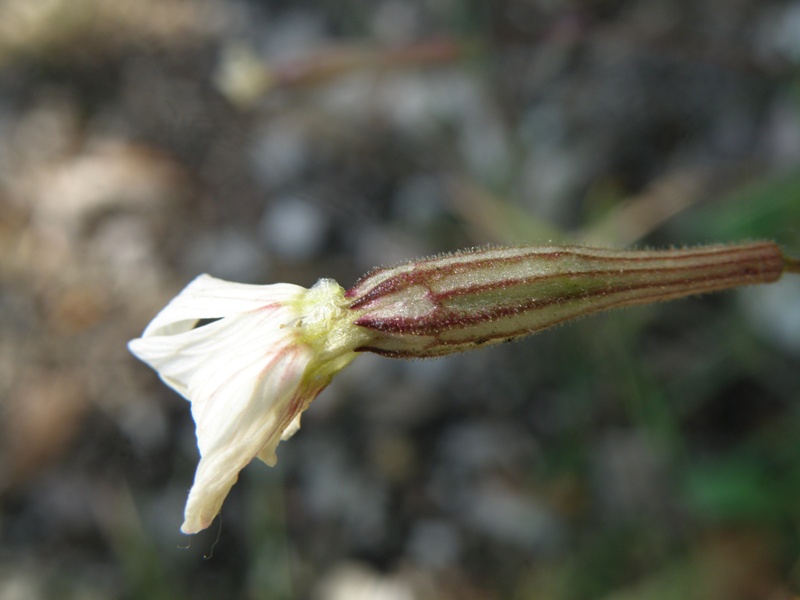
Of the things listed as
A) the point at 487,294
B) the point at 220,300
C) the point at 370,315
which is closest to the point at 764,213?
the point at 487,294

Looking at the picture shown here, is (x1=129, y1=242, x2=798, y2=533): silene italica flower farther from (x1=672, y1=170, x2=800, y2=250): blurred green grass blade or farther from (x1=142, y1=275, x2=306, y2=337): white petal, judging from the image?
(x1=672, y1=170, x2=800, y2=250): blurred green grass blade

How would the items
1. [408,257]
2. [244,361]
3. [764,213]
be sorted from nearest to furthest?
[244,361] → [764,213] → [408,257]

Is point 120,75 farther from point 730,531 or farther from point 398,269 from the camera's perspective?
point 730,531

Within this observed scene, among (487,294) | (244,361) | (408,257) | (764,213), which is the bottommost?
(244,361)

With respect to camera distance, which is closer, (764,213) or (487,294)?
(487,294)

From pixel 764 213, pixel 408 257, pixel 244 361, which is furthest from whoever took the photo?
pixel 408 257

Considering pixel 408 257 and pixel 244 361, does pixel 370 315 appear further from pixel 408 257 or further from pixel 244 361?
pixel 408 257

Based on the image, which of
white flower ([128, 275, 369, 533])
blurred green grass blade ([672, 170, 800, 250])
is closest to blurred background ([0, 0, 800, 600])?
blurred green grass blade ([672, 170, 800, 250])
